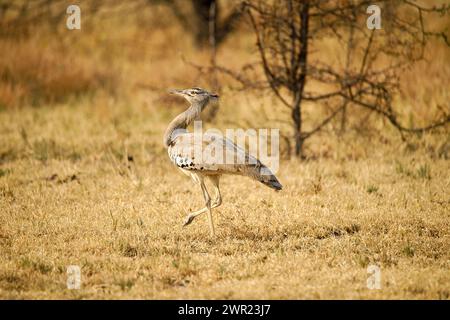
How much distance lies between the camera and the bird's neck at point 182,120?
5.61 meters

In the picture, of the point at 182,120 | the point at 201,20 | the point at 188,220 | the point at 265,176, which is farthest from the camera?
the point at 201,20

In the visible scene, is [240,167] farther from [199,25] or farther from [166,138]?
[199,25]

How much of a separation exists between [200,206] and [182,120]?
0.89 metres

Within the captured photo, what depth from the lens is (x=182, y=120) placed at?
5672 mm

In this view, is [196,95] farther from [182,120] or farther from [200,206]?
[200,206]

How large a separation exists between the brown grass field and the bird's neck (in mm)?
704

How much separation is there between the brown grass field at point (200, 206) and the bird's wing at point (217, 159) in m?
0.52

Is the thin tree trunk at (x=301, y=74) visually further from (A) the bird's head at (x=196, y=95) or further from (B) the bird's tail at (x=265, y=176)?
(B) the bird's tail at (x=265, y=176)

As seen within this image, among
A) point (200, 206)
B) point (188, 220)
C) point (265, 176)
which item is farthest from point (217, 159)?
point (200, 206)

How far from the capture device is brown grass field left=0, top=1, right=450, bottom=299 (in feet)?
13.8

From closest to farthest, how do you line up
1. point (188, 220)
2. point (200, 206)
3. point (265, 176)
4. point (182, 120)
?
point (265, 176) < point (188, 220) < point (182, 120) < point (200, 206)

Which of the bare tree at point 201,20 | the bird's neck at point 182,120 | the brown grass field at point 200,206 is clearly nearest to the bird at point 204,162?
the bird's neck at point 182,120

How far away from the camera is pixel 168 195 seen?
6383mm
